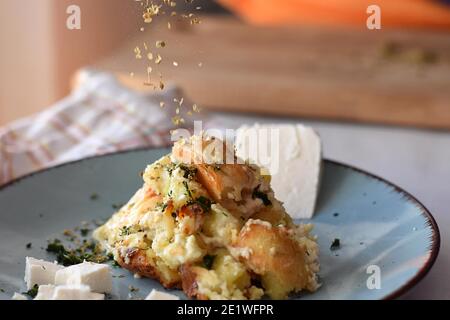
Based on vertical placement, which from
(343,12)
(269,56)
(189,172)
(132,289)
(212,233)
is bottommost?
(132,289)

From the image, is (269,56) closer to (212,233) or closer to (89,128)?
(89,128)

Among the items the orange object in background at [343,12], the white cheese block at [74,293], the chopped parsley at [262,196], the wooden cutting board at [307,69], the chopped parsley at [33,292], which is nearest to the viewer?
the white cheese block at [74,293]

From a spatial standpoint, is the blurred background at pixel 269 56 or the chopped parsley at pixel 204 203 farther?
the blurred background at pixel 269 56

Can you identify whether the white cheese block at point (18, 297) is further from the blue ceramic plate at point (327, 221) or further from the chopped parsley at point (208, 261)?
the chopped parsley at point (208, 261)

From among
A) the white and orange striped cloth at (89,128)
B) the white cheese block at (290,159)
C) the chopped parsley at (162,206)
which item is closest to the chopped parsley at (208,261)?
the chopped parsley at (162,206)

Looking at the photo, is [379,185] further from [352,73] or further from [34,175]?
[352,73]

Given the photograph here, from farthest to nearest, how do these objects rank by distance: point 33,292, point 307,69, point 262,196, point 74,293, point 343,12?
point 343,12 < point 307,69 < point 262,196 < point 33,292 < point 74,293

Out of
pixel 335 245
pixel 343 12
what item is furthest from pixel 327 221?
pixel 343 12

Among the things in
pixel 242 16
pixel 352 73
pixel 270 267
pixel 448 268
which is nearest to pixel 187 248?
pixel 270 267
